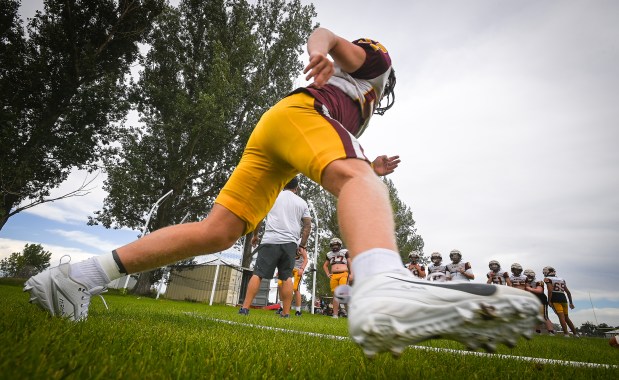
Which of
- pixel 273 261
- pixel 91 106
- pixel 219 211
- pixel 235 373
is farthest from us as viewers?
pixel 91 106

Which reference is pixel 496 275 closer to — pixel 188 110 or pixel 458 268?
pixel 458 268

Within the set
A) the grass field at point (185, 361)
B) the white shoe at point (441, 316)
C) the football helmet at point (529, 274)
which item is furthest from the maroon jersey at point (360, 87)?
the football helmet at point (529, 274)

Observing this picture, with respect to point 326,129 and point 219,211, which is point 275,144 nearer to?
point 326,129

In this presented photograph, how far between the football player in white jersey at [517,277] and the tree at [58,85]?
17.2m

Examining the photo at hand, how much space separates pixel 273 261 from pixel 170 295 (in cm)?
2762

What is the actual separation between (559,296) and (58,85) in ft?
65.7

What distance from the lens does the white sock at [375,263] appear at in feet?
3.75

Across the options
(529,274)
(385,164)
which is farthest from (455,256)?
(385,164)

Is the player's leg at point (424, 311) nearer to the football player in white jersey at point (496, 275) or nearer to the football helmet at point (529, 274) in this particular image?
the football player in white jersey at point (496, 275)

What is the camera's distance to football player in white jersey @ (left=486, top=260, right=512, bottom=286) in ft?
39.1

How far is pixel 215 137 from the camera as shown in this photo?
16.6 meters

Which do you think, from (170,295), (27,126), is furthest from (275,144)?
(170,295)

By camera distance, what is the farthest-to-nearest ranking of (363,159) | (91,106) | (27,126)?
(91,106) < (27,126) < (363,159)

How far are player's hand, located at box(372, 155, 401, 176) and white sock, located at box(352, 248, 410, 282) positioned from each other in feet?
4.17
